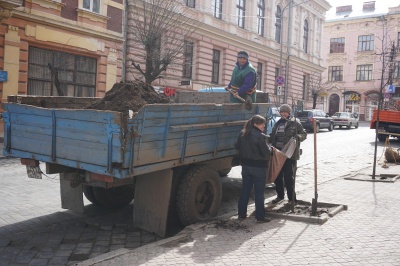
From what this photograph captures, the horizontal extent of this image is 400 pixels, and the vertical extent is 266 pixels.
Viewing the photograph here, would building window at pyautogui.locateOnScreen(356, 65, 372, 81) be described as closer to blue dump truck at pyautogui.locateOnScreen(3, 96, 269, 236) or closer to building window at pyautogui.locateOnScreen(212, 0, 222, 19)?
building window at pyautogui.locateOnScreen(212, 0, 222, 19)

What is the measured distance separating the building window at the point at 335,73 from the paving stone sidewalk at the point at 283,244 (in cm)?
4996

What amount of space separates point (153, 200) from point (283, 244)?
5.50 ft

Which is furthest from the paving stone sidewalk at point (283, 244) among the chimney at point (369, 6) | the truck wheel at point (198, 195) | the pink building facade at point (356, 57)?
the chimney at point (369, 6)

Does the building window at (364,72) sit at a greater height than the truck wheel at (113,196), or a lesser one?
greater

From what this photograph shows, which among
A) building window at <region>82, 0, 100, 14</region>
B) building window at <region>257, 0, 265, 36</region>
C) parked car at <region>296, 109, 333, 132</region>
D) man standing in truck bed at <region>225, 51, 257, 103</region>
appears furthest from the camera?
building window at <region>257, 0, 265, 36</region>

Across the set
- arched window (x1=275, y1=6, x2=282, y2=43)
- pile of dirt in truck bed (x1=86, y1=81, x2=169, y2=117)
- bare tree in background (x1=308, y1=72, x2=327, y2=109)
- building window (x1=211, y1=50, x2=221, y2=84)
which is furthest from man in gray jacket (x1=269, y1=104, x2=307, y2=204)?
bare tree in background (x1=308, y1=72, x2=327, y2=109)

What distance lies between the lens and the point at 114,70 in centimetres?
1991

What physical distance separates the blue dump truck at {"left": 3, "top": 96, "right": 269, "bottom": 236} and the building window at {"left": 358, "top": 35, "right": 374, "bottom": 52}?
5022 cm

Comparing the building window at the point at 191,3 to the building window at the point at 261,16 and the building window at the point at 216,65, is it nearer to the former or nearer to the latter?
the building window at the point at 216,65

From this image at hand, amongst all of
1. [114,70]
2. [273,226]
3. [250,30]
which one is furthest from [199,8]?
[273,226]

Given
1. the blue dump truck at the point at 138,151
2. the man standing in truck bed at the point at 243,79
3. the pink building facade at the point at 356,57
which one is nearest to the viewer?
the blue dump truck at the point at 138,151

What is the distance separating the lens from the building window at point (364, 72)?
5085 centimetres

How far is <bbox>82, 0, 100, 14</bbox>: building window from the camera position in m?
18.4

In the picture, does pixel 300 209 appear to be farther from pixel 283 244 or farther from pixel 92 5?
pixel 92 5
